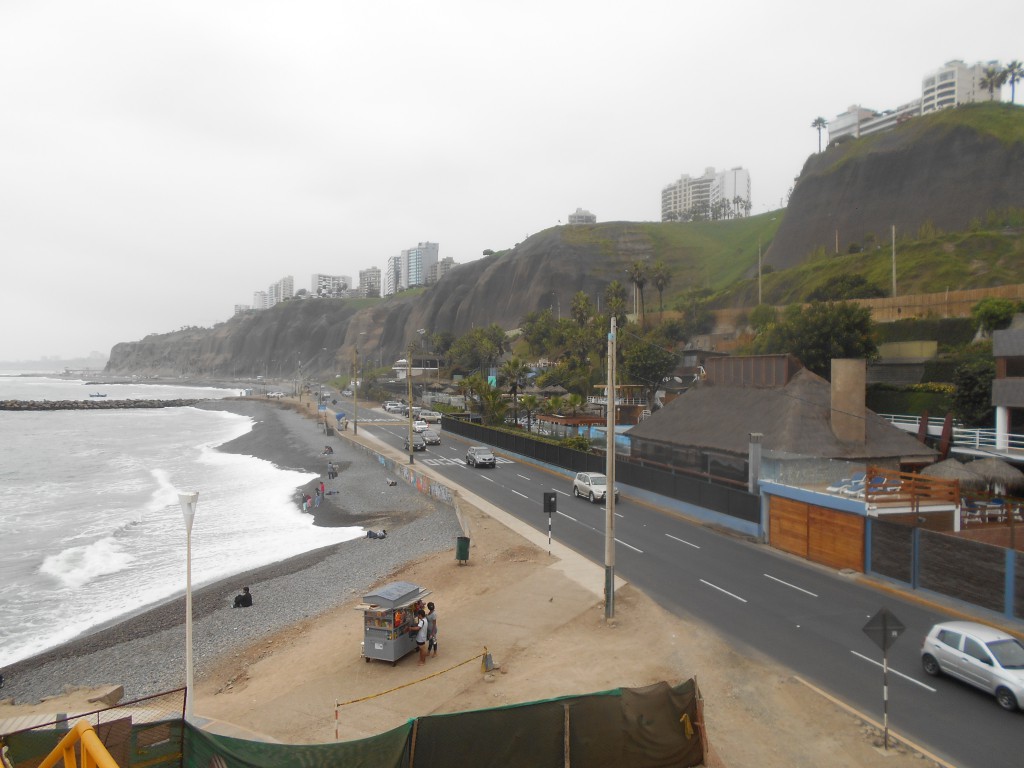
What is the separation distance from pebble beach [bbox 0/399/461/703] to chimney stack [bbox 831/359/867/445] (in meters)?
18.6

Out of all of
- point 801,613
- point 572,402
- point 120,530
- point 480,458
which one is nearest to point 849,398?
point 801,613

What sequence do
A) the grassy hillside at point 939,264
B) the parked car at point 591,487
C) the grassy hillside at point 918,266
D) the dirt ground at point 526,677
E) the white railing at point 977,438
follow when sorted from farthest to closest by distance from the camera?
the grassy hillside at point 918,266
the grassy hillside at point 939,264
the parked car at point 591,487
the white railing at point 977,438
the dirt ground at point 526,677

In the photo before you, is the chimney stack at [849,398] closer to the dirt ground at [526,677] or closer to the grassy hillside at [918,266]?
the dirt ground at [526,677]

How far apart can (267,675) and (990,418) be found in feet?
137

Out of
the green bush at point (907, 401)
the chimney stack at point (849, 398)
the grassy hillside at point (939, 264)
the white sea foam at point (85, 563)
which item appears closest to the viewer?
the white sea foam at point (85, 563)

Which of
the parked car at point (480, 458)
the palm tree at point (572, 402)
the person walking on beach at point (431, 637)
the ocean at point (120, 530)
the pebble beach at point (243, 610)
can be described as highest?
the palm tree at point (572, 402)

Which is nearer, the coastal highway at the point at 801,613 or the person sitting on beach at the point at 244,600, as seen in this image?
the coastal highway at the point at 801,613

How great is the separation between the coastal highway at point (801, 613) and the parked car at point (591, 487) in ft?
2.85

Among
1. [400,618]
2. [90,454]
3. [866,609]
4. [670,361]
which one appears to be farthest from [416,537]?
[90,454]

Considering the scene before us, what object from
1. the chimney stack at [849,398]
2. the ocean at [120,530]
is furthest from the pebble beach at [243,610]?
the chimney stack at [849,398]

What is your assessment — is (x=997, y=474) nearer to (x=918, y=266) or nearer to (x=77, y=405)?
(x=918, y=266)

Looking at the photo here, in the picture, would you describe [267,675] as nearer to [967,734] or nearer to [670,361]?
[967,734]

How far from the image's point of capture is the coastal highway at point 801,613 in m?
12.1

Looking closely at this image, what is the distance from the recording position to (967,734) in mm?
11703
